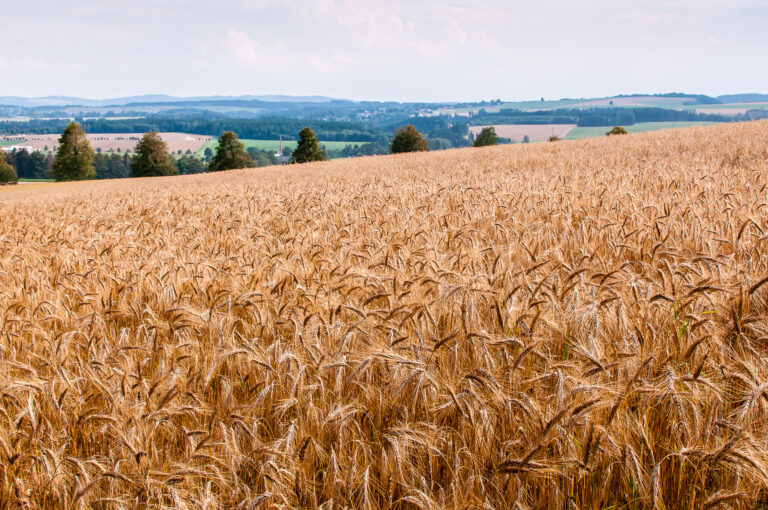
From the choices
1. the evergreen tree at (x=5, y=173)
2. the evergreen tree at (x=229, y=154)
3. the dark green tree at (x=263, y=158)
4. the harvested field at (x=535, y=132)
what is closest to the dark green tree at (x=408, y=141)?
the evergreen tree at (x=229, y=154)

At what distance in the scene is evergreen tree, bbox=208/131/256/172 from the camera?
67.9m

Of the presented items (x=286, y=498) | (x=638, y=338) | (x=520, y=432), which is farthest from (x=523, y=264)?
(x=286, y=498)

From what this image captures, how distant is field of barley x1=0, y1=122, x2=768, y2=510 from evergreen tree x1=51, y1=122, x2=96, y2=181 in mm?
79196

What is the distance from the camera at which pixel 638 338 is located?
2043 millimetres

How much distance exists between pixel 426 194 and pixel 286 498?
20.9ft

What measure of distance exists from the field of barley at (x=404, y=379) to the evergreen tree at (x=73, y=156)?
260ft

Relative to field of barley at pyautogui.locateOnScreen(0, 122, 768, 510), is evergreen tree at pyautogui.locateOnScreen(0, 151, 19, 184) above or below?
below

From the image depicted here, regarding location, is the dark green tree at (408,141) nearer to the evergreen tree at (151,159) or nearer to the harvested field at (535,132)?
the evergreen tree at (151,159)

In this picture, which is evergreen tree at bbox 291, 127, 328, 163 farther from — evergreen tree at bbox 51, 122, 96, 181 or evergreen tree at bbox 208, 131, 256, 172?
evergreen tree at bbox 51, 122, 96, 181

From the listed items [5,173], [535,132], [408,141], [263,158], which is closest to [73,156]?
[5,173]

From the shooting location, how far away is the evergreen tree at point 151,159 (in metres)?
70.6

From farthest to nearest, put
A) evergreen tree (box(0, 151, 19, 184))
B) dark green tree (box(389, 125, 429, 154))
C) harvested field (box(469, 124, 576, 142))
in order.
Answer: harvested field (box(469, 124, 576, 142))
evergreen tree (box(0, 151, 19, 184))
dark green tree (box(389, 125, 429, 154))

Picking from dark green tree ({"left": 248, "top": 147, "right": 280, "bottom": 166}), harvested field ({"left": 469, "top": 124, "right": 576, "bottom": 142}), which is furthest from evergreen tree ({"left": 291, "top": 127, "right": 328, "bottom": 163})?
harvested field ({"left": 469, "top": 124, "right": 576, "bottom": 142})

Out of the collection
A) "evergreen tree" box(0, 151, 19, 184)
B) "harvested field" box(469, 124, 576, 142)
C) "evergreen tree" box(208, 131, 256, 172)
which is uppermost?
"harvested field" box(469, 124, 576, 142)
